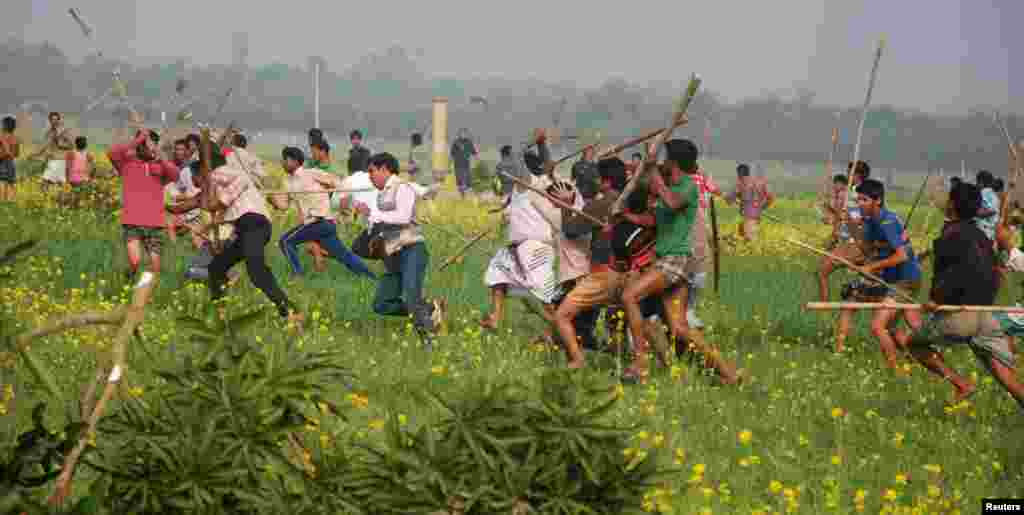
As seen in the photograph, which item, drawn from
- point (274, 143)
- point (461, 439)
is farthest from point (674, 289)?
point (274, 143)

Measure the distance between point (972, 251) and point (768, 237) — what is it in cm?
1836

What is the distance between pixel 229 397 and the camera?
3762mm

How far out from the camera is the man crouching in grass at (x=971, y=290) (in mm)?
9234

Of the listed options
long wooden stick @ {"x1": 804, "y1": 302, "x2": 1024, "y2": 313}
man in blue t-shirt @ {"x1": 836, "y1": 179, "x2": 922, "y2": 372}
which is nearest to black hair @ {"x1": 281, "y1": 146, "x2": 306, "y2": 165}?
man in blue t-shirt @ {"x1": 836, "y1": 179, "x2": 922, "y2": 372}


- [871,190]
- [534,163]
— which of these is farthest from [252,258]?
[871,190]

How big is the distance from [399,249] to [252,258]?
139 cm

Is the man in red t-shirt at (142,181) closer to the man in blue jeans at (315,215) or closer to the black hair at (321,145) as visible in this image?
the man in blue jeans at (315,215)

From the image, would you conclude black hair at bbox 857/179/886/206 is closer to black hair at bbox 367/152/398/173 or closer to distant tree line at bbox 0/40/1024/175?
black hair at bbox 367/152/398/173

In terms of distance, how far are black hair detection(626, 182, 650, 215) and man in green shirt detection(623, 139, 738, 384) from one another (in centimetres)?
7

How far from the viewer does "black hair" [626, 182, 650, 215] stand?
10.3 meters

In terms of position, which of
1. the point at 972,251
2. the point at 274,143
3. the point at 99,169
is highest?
the point at 972,251

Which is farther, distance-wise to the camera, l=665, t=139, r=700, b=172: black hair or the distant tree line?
the distant tree line

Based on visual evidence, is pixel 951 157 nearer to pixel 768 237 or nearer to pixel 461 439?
pixel 768 237

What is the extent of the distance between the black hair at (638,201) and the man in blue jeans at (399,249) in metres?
2.15
